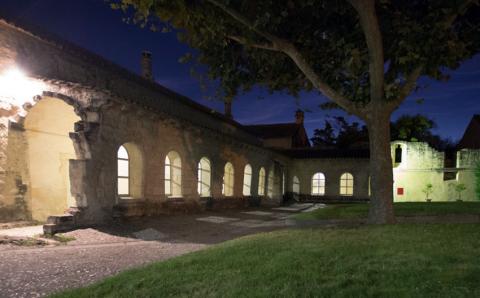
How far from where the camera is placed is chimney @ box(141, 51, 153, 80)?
2091 cm

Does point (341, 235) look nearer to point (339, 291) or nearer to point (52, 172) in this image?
point (339, 291)

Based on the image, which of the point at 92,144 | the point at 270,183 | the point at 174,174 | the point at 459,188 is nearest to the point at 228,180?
the point at 174,174

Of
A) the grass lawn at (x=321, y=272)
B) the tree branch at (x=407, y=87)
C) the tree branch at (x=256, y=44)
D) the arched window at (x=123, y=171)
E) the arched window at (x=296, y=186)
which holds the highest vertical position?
the tree branch at (x=256, y=44)

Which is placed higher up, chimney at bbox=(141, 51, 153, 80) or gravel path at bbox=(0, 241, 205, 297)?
chimney at bbox=(141, 51, 153, 80)

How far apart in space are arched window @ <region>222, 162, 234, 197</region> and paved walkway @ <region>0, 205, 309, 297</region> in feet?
25.7

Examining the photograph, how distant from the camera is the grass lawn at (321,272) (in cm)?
340

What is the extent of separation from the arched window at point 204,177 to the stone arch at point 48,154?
6.57 metres

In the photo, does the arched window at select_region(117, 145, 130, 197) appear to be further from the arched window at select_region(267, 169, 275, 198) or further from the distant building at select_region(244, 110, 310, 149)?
the distant building at select_region(244, 110, 310, 149)

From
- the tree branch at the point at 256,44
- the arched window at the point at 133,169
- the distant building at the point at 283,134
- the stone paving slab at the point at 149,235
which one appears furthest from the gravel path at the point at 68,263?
the distant building at the point at 283,134

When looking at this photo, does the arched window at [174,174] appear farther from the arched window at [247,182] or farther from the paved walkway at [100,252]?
the arched window at [247,182]

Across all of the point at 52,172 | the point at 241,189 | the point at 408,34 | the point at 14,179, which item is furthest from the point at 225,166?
the point at 408,34

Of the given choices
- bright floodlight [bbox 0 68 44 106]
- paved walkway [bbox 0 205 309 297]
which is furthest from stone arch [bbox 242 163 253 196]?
bright floodlight [bbox 0 68 44 106]

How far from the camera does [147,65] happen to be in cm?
2108

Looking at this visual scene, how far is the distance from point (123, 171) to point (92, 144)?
2953mm
